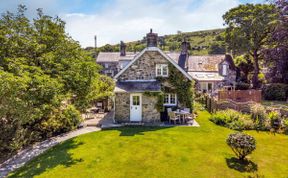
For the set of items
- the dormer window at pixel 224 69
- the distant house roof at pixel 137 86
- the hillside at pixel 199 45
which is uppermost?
the hillside at pixel 199 45

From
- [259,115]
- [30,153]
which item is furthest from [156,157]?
[259,115]

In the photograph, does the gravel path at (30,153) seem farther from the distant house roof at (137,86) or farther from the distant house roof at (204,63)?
the distant house roof at (204,63)

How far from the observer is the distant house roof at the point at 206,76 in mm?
36000

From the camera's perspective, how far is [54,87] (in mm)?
12289

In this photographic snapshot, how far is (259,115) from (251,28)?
25507 millimetres

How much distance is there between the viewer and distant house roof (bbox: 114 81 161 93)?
18906 millimetres

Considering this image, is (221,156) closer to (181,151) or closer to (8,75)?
(181,151)

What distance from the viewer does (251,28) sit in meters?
38.0

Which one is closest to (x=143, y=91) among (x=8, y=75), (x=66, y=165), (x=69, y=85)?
(x=69, y=85)

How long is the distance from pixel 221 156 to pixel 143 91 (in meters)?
8.81

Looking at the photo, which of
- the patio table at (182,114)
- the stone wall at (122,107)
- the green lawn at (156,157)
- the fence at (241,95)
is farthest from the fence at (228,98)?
the stone wall at (122,107)

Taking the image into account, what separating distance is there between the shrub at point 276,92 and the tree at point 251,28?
690 centimetres

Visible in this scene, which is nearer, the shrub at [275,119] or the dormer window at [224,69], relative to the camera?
the shrub at [275,119]

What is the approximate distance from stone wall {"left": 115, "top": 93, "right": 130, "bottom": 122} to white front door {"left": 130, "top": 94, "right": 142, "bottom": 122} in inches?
13.7
